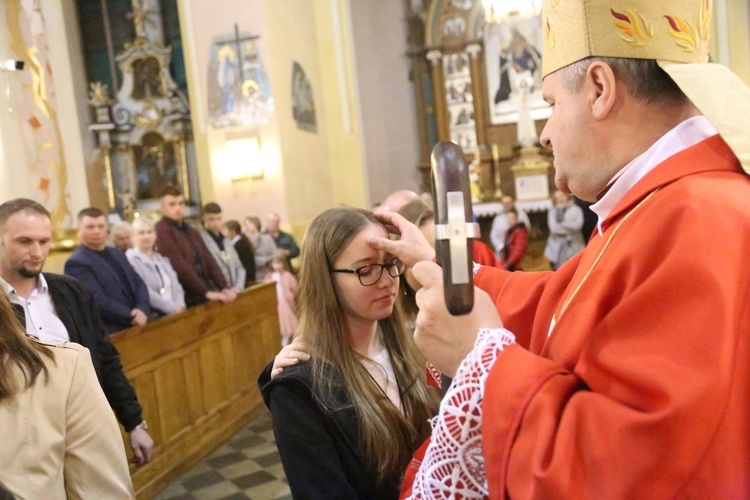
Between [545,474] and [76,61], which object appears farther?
[76,61]

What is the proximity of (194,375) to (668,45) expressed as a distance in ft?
15.5

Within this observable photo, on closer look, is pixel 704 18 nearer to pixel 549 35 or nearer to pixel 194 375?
pixel 549 35

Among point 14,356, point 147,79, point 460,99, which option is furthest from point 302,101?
point 14,356

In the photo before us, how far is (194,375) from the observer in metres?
5.23

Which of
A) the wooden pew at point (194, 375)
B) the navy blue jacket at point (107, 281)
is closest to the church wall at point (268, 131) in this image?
the wooden pew at point (194, 375)

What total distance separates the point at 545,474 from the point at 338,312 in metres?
1.00

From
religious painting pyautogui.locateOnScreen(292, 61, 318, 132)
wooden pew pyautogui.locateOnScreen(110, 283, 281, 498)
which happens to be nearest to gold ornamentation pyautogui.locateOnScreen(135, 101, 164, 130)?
religious painting pyautogui.locateOnScreen(292, 61, 318, 132)

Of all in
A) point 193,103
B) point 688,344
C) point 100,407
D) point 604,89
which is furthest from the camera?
point 193,103

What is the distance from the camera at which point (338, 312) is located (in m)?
1.84

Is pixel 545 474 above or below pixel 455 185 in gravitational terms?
below

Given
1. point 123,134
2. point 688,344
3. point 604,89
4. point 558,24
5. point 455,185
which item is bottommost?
point 688,344

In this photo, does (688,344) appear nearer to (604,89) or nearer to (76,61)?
(604,89)

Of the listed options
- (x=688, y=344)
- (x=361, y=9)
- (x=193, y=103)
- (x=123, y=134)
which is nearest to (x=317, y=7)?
(x=361, y=9)

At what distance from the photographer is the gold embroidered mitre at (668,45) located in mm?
1049
